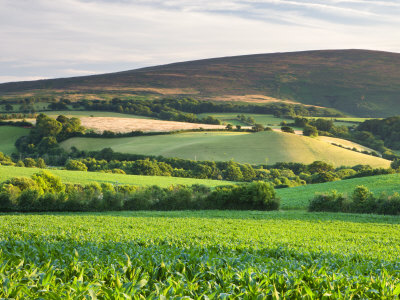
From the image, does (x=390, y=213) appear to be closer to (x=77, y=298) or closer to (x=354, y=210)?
(x=354, y=210)

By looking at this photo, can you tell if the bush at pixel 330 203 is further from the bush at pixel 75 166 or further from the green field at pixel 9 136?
the green field at pixel 9 136

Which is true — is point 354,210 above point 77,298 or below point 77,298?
below

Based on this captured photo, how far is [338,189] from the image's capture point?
67.5 m

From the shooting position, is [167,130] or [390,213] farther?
[167,130]

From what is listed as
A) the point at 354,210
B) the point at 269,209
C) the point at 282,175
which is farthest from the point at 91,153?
the point at 354,210

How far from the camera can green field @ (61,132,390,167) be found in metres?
117

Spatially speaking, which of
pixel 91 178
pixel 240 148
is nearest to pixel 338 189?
pixel 91 178

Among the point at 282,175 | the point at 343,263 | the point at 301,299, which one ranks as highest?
the point at 301,299

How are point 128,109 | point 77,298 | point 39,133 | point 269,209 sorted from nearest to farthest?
point 77,298 → point 269,209 → point 39,133 → point 128,109

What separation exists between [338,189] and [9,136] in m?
108

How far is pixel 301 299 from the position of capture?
7840 millimetres

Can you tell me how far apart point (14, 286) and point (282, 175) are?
100 m

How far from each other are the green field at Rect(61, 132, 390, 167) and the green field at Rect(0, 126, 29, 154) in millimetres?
15143

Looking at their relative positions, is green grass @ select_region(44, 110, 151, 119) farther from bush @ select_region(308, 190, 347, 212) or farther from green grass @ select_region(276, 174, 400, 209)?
bush @ select_region(308, 190, 347, 212)
